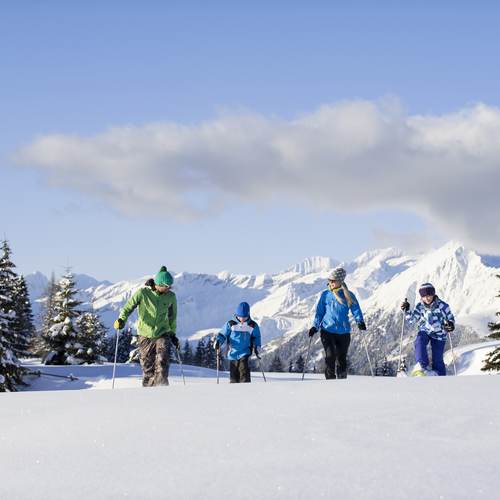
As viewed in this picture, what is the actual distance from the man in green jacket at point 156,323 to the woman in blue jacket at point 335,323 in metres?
2.75

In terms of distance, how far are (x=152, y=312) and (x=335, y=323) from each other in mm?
3438

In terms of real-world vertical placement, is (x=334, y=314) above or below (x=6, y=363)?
above

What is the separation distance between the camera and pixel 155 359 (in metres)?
12.7

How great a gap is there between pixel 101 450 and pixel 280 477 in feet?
4.86

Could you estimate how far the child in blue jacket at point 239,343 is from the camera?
43.1 ft

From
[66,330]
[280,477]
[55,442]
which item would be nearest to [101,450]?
[55,442]

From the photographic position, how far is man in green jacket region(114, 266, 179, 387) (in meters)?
12.6

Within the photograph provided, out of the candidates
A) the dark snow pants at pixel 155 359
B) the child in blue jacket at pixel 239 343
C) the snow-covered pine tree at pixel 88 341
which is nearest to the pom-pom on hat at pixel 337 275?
the child in blue jacket at pixel 239 343

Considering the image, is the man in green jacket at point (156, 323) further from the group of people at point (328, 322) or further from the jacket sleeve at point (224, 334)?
the jacket sleeve at point (224, 334)

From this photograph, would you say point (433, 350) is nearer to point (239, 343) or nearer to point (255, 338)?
point (255, 338)

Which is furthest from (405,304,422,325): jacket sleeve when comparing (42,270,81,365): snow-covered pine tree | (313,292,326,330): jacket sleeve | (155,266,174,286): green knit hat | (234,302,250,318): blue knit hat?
(42,270,81,365): snow-covered pine tree

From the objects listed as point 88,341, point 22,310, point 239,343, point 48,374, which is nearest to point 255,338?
point 239,343

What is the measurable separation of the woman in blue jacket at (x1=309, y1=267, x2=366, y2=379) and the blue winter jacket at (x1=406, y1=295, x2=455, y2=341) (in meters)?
1.06

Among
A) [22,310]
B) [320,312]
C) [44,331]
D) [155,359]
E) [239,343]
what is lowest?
[155,359]
